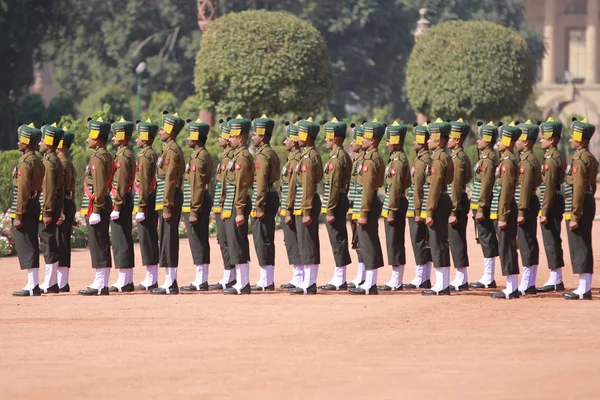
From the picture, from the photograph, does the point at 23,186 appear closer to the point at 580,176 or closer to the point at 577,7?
the point at 580,176

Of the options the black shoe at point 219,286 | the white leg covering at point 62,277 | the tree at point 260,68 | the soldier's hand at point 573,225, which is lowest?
the black shoe at point 219,286

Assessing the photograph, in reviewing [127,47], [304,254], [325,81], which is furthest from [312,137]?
[127,47]

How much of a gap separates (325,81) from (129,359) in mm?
21759

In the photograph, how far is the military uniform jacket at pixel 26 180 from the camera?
542 inches

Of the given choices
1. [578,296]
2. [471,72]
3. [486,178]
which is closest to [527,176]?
[486,178]

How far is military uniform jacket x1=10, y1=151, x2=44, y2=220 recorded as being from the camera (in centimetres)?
1376

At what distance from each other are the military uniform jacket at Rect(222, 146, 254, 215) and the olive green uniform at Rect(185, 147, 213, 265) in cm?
24

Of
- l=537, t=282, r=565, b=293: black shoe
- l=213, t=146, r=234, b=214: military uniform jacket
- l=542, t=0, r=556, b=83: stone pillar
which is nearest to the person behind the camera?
l=213, t=146, r=234, b=214: military uniform jacket

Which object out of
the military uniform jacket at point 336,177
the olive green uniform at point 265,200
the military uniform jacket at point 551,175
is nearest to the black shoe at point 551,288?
the military uniform jacket at point 551,175

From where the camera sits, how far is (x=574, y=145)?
13594 millimetres

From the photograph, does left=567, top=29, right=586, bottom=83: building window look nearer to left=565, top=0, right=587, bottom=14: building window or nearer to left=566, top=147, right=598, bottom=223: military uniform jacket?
left=565, top=0, right=587, bottom=14: building window

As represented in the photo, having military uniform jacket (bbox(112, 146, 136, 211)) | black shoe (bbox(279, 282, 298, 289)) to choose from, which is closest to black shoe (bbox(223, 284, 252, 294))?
black shoe (bbox(279, 282, 298, 289))

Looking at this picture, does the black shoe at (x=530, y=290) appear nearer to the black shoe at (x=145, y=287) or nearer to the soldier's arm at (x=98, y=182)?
the black shoe at (x=145, y=287)

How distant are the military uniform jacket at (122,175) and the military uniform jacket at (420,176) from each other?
2794 mm
